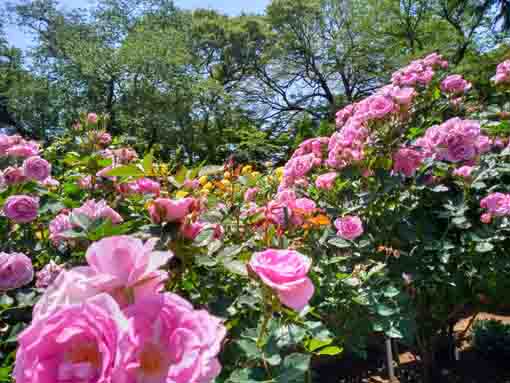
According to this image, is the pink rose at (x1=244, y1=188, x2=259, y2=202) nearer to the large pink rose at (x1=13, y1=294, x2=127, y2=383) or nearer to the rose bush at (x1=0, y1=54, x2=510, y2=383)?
the rose bush at (x1=0, y1=54, x2=510, y2=383)

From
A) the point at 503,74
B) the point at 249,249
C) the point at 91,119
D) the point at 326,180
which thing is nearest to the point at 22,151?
the point at 91,119

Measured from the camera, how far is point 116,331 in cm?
33

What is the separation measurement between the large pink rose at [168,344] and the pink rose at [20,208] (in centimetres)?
97

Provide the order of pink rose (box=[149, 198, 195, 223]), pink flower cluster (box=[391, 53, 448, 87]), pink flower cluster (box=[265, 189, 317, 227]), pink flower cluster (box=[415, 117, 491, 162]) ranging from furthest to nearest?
pink flower cluster (box=[391, 53, 448, 87]) < pink flower cluster (box=[415, 117, 491, 162]) < pink flower cluster (box=[265, 189, 317, 227]) < pink rose (box=[149, 198, 195, 223])

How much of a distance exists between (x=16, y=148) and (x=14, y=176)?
204mm

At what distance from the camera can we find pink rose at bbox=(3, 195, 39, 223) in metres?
1.15

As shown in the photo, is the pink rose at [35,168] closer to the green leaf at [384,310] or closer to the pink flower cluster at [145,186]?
the pink flower cluster at [145,186]

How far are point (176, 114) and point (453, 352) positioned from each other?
40.0 feet

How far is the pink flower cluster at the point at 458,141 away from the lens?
161cm

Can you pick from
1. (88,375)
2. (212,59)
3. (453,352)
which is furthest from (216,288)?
(212,59)

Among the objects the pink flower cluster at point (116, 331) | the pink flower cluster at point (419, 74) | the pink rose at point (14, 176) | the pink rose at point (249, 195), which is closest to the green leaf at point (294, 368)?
the pink flower cluster at point (116, 331)

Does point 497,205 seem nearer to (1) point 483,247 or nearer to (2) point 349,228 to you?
(1) point 483,247

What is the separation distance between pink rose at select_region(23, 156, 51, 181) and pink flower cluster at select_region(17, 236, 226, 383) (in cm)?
106

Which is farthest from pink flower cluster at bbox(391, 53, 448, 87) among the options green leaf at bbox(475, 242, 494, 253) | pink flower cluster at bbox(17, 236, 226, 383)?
pink flower cluster at bbox(17, 236, 226, 383)
